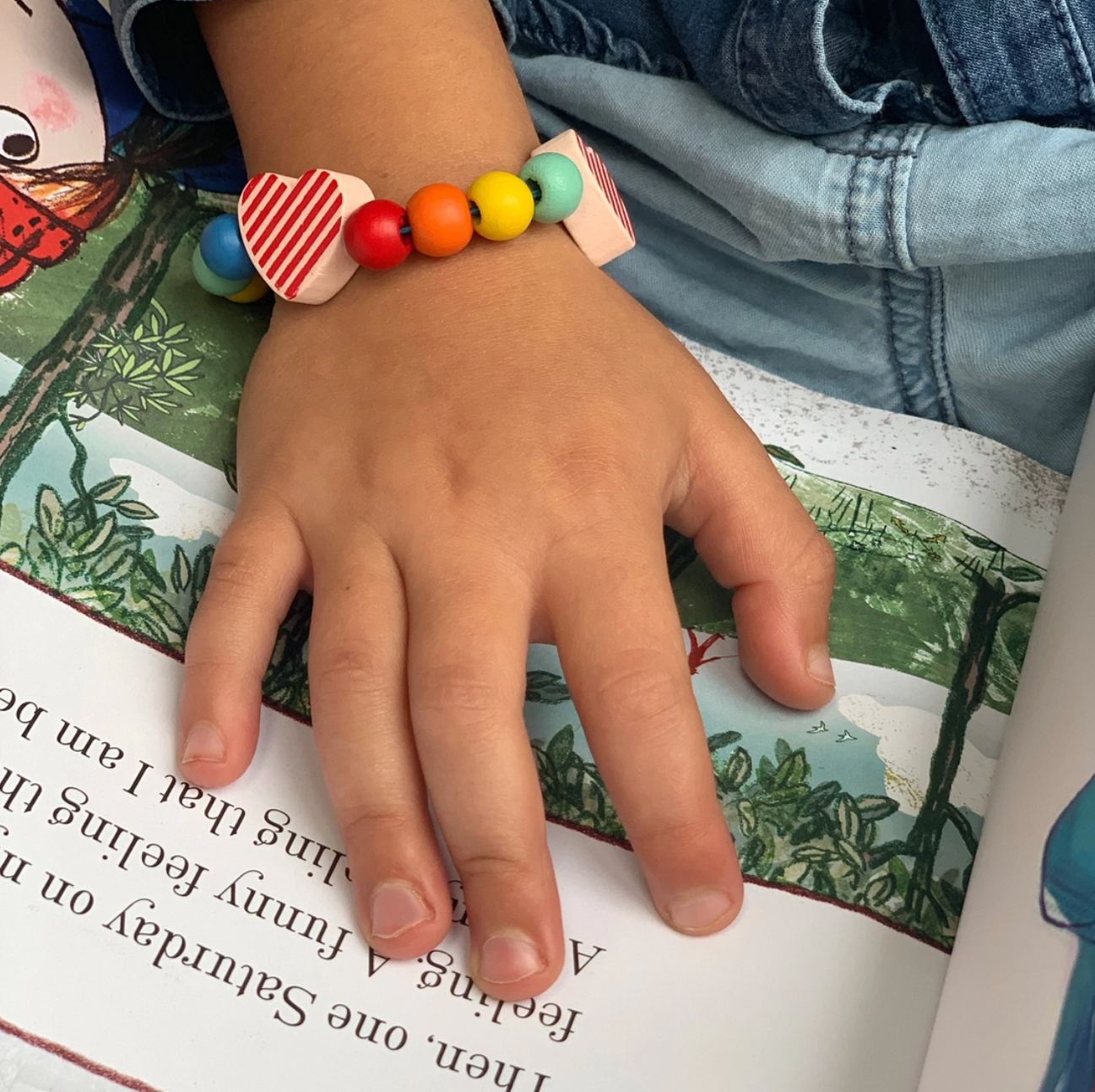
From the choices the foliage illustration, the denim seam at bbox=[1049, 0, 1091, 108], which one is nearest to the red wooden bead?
the foliage illustration

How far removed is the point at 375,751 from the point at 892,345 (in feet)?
1.18

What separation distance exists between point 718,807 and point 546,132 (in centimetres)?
44

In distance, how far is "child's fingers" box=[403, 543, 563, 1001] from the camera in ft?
1.21

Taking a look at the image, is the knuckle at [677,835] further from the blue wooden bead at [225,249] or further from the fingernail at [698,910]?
the blue wooden bead at [225,249]

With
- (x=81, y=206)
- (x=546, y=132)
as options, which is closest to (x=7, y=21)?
(x=81, y=206)

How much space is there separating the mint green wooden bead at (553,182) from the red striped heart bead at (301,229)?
0.26ft

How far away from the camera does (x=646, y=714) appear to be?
398mm

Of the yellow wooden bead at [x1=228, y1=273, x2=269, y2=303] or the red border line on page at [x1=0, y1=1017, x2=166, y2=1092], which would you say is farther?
the yellow wooden bead at [x1=228, y1=273, x2=269, y2=303]

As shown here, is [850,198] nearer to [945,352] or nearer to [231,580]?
[945,352]

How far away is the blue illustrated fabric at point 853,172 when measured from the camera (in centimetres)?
48

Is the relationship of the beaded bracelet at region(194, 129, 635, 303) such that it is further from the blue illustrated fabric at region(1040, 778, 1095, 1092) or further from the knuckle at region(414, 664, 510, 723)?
the blue illustrated fabric at region(1040, 778, 1095, 1092)

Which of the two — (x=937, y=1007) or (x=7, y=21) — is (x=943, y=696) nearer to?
(x=937, y=1007)

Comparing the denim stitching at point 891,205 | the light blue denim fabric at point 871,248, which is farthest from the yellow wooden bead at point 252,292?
the denim stitching at point 891,205

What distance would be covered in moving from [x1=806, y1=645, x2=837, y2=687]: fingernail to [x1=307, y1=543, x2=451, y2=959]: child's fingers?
0.58 feet
